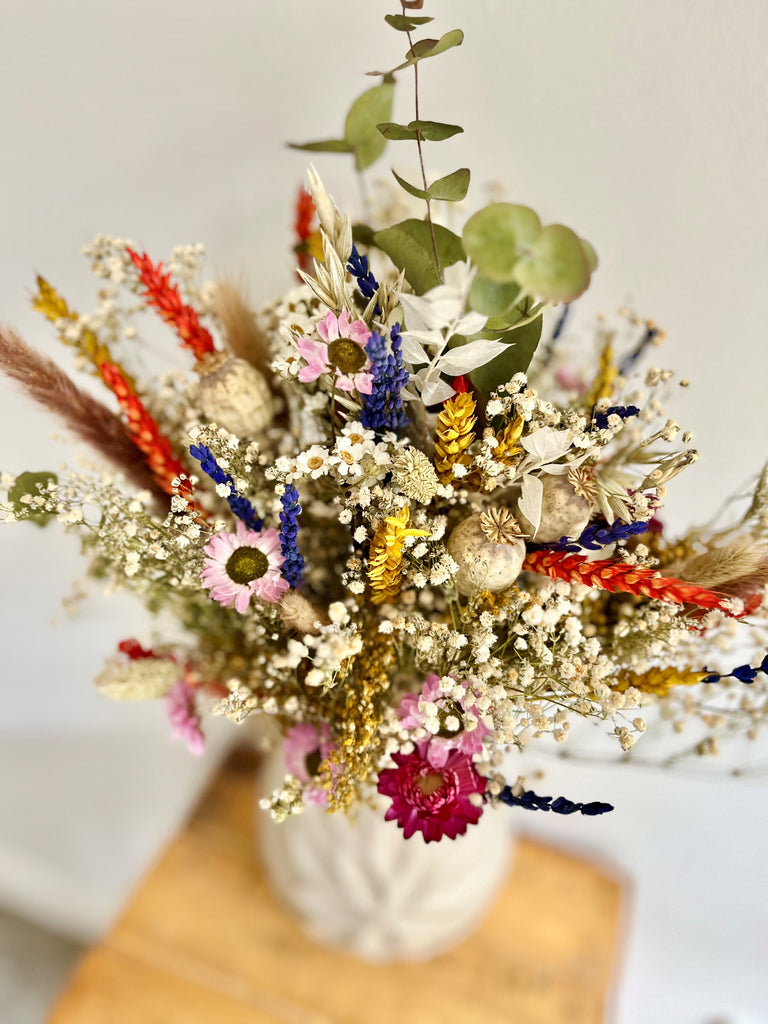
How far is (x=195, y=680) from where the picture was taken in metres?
0.64

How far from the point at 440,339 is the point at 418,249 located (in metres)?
0.08

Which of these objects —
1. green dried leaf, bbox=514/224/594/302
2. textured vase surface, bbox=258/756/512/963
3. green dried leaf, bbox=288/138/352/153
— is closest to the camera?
green dried leaf, bbox=514/224/594/302

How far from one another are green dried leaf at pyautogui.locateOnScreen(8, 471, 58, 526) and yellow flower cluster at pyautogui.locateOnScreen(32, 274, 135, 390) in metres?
0.09

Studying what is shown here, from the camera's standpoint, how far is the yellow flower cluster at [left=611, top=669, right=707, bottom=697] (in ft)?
1.71

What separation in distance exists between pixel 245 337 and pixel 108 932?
2.85ft

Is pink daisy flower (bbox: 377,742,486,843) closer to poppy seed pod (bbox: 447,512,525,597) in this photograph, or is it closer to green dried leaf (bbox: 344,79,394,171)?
poppy seed pod (bbox: 447,512,525,597)

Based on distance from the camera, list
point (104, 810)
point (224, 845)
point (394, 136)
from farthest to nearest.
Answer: point (104, 810), point (224, 845), point (394, 136)

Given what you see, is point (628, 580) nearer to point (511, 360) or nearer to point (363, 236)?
point (511, 360)

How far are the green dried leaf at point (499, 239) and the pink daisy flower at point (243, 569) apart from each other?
238 mm

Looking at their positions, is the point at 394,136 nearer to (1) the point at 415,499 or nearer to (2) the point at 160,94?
(1) the point at 415,499

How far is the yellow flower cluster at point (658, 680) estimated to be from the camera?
0.52 m

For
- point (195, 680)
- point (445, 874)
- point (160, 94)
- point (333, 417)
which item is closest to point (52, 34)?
point (160, 94)

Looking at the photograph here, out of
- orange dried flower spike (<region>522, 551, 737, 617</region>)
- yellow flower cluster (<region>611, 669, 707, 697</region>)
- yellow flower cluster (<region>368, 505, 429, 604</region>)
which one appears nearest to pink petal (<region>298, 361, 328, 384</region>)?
yellow flower cluster (<region>368, 505, 429, 604</region>)

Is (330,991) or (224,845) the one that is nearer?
(330,991)
